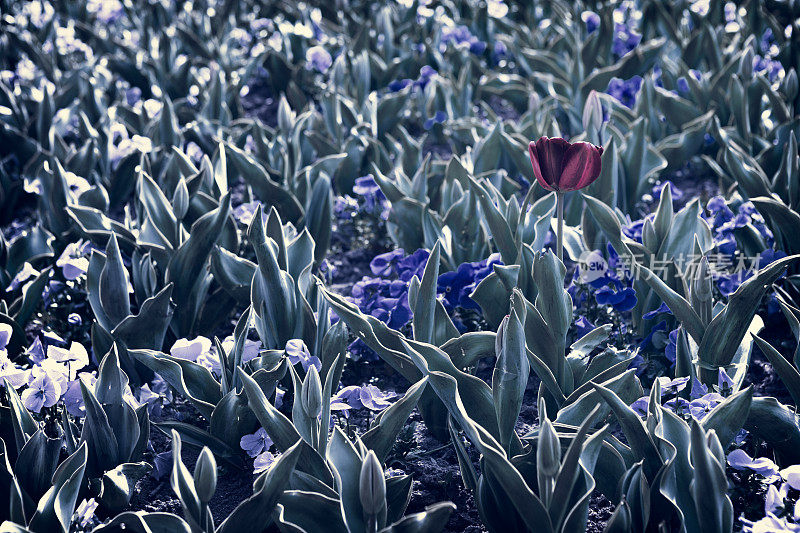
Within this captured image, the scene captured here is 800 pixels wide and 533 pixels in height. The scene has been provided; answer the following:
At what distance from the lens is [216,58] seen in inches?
174

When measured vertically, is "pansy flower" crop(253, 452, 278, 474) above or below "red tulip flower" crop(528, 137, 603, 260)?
below

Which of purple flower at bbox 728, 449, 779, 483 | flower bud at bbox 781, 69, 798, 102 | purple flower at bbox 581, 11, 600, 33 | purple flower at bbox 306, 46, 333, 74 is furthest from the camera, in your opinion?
purple flower at bbox 581, 11, 600, 33

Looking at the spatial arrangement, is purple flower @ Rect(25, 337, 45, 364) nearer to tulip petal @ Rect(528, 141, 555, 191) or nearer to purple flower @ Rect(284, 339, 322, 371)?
purple flower @ Rect(284, 339, 322, 371)

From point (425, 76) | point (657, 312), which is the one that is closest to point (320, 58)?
point (425, 76)

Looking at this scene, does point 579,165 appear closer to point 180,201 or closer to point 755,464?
point 755,464

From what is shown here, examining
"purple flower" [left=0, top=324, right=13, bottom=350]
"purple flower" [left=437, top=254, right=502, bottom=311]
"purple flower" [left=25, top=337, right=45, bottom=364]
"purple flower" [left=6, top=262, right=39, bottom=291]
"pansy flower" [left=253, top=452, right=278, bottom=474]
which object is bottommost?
"pansy flower" [left=253, top=452, right=278, bottom=474]

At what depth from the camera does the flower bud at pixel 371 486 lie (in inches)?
54.4

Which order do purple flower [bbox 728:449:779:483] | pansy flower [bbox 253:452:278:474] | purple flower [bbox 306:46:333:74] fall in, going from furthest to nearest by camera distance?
purple flower [bbox 306:46:333:74], pansy flower [bbox 253:452:278:474], purple flower [bbox 728:449:779:483]

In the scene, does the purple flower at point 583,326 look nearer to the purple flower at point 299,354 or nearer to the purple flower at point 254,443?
the purple flower at point 299,354

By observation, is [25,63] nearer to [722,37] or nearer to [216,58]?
[216,58]

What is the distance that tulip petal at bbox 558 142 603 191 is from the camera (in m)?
1.82

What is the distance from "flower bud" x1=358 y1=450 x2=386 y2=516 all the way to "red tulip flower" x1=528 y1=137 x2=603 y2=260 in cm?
79

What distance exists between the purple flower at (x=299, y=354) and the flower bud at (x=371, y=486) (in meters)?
0.51

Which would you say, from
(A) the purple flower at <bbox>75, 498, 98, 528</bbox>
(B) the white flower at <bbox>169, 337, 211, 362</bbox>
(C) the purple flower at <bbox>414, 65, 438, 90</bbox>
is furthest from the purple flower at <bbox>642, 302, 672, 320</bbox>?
(C) the purple flower at <bbox>414, 65, 438, 90</bbox>
